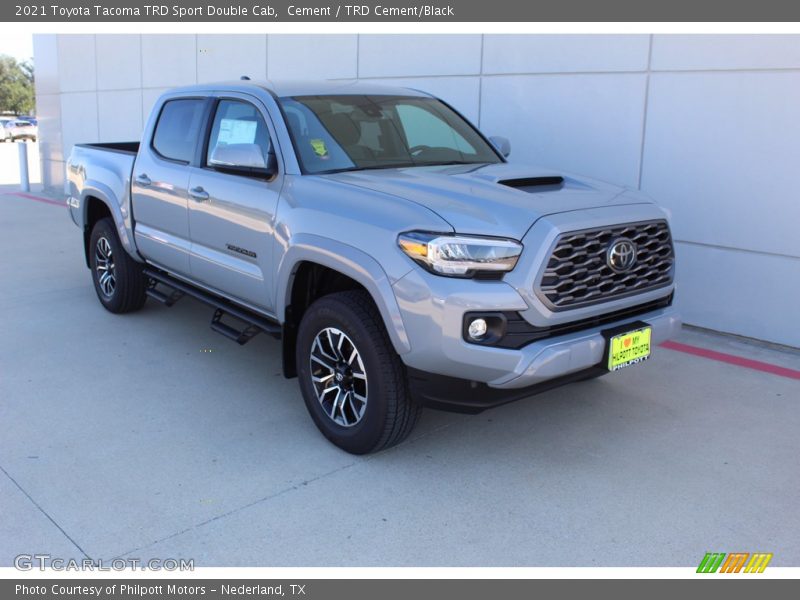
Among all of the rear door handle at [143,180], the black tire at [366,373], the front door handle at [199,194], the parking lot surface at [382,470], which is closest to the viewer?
the parking lot surface at [382,470]

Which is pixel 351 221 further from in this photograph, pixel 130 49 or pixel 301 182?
pixel 130 49

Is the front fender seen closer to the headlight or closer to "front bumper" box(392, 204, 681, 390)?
"front bumper" box(392, 204, 681, 390)

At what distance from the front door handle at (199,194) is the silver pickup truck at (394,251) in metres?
0.01

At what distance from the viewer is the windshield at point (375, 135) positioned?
14.8 ft

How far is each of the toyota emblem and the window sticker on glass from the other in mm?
2296

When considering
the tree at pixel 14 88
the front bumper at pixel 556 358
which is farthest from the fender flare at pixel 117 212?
the tree at pixel 14 88

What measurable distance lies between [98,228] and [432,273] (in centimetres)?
420

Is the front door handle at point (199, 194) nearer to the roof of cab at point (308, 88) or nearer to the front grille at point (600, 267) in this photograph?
the roof of cab at point (308, 88)

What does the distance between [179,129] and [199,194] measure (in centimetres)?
80

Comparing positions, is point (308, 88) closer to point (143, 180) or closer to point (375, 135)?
point (375, 135)

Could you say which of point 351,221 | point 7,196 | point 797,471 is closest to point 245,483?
point 351,221

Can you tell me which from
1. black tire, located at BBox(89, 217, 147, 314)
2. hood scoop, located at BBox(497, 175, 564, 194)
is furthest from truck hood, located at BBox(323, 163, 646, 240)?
black tire, located at BBox(89, 217, 147, 314)

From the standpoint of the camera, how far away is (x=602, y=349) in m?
3.70

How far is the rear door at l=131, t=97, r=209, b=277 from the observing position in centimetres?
534
